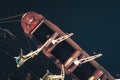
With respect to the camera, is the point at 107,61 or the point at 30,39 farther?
the point at 107,61

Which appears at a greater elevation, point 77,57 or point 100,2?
point 100,2

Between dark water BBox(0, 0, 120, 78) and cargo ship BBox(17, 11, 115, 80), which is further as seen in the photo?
dark water BBox(0, 0, 120, 78)

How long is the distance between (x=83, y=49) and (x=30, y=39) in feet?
16.0

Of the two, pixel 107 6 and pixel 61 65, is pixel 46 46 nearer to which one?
pixel 61 65

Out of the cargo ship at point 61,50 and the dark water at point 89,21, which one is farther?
the dark water at point 89,21

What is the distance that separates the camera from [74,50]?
22750mm

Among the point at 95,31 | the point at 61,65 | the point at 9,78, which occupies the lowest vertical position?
the point at 9,78

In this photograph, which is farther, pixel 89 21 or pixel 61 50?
pixel 89 21

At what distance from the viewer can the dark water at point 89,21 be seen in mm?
23906

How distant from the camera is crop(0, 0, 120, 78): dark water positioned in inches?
941

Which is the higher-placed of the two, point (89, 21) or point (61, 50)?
point (89, 21)

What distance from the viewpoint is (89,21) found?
24.7 metres

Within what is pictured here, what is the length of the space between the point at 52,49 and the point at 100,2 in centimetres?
637

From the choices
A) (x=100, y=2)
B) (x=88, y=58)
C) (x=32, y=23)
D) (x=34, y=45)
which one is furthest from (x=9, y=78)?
(x=100, y=2)
